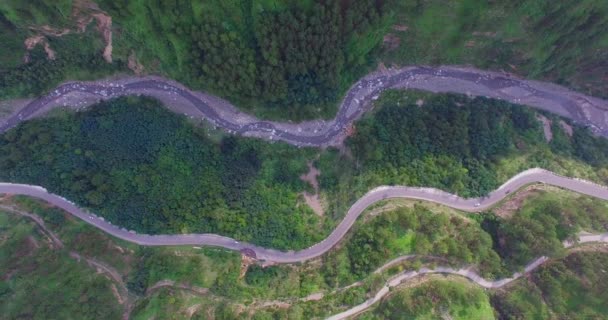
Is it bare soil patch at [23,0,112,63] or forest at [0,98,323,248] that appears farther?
forest at [0,98,323,248]

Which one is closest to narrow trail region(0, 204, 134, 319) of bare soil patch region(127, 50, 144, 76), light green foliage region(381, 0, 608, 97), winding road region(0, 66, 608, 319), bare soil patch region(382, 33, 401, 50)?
winding road region(0, 66, 608, 319)

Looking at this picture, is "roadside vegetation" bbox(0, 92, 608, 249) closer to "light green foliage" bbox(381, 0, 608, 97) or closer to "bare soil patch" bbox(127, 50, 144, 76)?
"bare soil patch" bbox(127, 50, 144, 76)

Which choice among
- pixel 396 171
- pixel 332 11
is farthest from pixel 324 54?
pixel 396 171

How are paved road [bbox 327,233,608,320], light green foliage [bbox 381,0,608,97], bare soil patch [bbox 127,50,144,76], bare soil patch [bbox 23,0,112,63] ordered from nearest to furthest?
1. paved road [bbox 327,233,608,320]
2. bare soil patch [bbox 23,0,112,63]
3. light green foliage [bbox 381,0,608,97]
4. bare soil patch [bbox 127,50,144,76]

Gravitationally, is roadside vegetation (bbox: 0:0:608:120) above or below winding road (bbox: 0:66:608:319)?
above

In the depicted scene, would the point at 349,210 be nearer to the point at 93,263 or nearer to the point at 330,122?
the point at 330,122

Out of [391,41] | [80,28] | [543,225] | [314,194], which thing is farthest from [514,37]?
[80,28]

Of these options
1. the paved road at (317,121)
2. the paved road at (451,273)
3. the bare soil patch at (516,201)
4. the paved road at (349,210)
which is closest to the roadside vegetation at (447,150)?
the paved road at (349,210)
